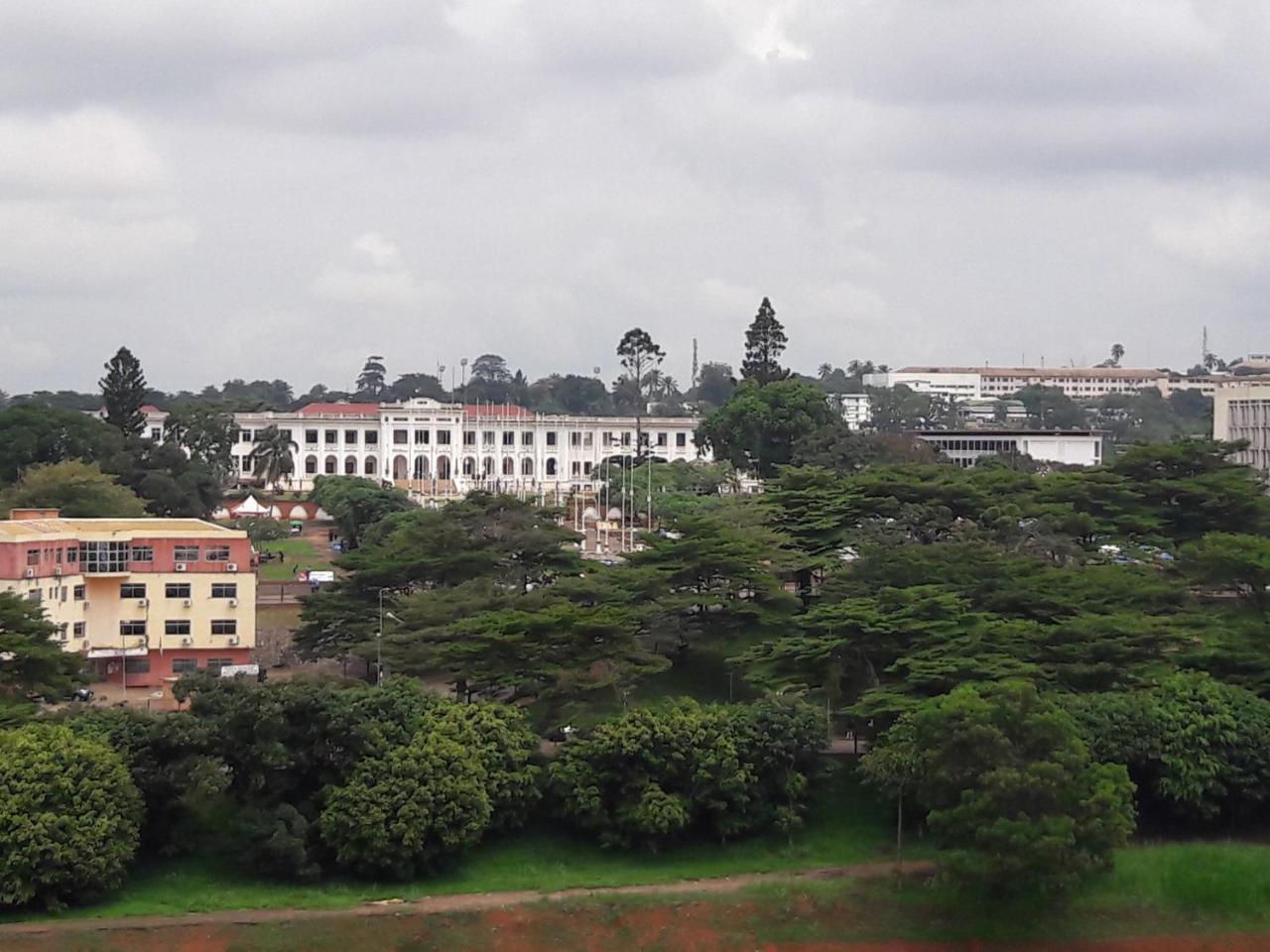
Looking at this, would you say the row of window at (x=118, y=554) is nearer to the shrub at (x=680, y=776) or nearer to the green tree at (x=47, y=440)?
the shrub at (x=680, y=776)

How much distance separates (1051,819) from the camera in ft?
96.4

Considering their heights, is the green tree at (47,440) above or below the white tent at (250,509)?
above

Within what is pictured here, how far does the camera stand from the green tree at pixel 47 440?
67.0 meters

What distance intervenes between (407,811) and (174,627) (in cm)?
1558

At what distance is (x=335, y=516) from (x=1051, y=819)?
47062 mm

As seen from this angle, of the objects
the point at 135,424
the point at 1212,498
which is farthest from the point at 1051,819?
the point at 135,424

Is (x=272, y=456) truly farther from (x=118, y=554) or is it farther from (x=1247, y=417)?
(x=118, y=554)

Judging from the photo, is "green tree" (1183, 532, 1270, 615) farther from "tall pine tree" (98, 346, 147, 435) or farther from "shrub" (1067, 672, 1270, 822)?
"tall pine tree" (98, 346, 147, 435)

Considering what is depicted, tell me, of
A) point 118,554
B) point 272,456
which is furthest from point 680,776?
point 272,456

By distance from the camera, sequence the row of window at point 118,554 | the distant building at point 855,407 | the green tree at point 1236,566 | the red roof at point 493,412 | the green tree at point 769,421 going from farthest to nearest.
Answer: the distant building at point 855,407, the red roof at point 493,412, the green tree at point 769,421, the row of window at point 118,554, the green tree at point 1236,566

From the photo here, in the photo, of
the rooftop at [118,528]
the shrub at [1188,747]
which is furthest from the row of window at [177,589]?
the shrub at [1188,747]

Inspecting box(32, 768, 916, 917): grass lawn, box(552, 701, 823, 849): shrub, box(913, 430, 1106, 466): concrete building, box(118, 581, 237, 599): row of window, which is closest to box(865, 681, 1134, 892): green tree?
box(32, 768, 916, 917): grass lawn

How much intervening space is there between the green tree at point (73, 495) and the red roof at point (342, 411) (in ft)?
167

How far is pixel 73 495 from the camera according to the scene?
186ft
